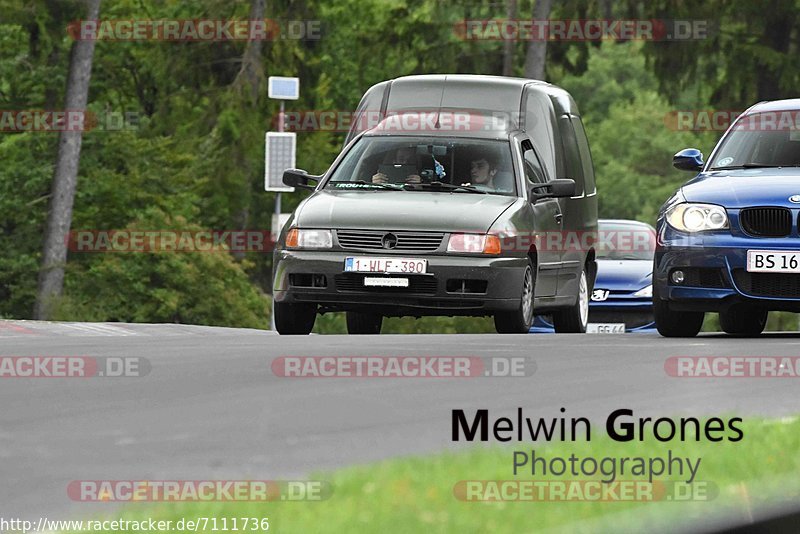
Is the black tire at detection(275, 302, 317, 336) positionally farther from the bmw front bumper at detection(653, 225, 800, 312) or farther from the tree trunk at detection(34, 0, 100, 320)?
the tree trunk at detection(34, 0, 100, 320)

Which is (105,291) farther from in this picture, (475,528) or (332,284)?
(475,528)

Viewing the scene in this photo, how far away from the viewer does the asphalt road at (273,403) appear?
25.8ft

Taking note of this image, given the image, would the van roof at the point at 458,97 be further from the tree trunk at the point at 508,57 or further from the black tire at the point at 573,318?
the tree trunk at the point at 508,57

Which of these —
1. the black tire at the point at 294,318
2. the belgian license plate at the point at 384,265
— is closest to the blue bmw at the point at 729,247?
the belgian license plate at the point at 384,265

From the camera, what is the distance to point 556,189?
1708 cm

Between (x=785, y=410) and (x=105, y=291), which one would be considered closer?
(x=785, y=410)

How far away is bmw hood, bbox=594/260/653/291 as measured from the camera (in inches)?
864

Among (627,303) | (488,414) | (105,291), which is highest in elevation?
(488,414)

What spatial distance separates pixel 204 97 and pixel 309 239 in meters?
34.4

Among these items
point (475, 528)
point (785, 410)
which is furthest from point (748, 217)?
point (475, 528)

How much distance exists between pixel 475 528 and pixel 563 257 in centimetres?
1230

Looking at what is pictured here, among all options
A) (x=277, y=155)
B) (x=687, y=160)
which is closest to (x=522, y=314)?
(x=687, y=160)

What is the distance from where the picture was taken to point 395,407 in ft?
33.1

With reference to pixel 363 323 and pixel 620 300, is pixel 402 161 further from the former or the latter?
pixel 620 300
